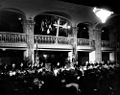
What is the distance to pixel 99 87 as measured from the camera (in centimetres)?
628

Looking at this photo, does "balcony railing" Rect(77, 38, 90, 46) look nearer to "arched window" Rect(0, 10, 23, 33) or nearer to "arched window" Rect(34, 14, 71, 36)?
"arched window" Rect(34, 14, 71, 36)

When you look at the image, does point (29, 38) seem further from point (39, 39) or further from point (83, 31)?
point (83, 31)

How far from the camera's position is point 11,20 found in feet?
47.5

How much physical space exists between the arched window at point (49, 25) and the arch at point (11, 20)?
1.63m

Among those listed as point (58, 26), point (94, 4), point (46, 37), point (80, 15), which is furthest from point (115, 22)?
point (94, 4)

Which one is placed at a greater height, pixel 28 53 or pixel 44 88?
pixel 28 53

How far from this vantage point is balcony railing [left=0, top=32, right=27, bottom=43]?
40.0 ft

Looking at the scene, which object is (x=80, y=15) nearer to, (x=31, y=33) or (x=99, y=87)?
(x=31, y=33)

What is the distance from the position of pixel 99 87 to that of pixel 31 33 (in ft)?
28.5

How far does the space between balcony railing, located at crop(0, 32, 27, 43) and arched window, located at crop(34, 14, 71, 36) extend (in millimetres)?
2408

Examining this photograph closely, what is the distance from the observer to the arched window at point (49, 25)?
1539cm

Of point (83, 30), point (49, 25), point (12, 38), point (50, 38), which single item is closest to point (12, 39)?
point (12, 38)

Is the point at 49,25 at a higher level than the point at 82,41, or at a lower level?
higher

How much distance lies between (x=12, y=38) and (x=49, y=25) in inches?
166
